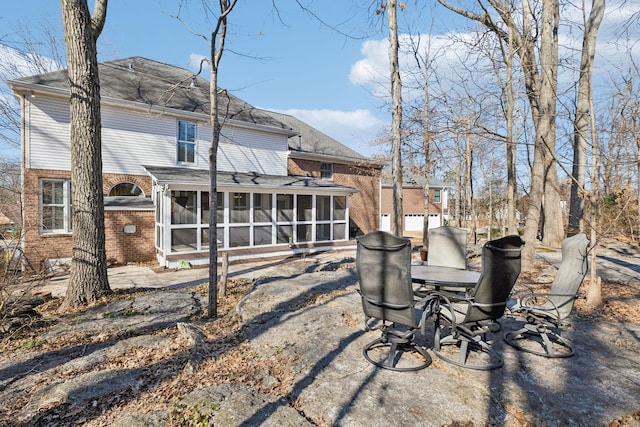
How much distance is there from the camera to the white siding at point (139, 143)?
33.3ft

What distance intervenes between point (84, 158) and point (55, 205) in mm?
5931

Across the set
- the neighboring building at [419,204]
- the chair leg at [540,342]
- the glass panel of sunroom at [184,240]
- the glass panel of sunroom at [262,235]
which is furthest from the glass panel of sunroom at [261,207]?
the neighboring building at [419,204]

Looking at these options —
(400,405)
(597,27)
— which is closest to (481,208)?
(597,27)

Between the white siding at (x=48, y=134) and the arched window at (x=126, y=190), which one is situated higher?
the white siding at (x=48, y=134)

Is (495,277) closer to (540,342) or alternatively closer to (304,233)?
(540,342)

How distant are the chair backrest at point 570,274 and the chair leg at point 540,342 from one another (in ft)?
1.07

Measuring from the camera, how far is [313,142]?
19203 mm

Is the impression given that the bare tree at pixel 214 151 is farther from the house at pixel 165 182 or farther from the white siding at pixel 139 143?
the white siding at pixel 139 143

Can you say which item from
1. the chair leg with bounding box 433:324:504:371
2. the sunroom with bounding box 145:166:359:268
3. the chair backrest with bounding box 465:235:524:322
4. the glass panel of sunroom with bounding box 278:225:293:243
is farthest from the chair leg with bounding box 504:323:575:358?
the glass panel of sunroom with bounding box 278:225:293:243

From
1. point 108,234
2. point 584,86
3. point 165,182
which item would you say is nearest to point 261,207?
point 165,182

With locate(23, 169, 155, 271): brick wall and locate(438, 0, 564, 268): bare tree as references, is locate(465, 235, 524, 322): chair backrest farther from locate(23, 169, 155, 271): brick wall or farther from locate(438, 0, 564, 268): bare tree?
locate(23, 169, 155, 271): brick wall

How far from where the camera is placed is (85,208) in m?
6.07

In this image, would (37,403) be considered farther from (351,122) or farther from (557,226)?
(351,122)

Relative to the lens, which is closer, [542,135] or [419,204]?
[542,135]
